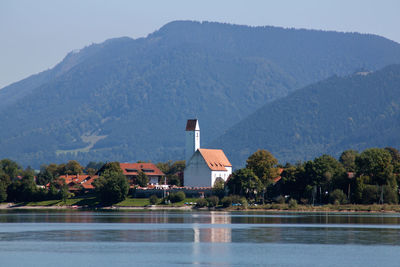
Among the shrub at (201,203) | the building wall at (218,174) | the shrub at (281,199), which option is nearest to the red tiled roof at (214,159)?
the building wall at (218,174)

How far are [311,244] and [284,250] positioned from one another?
464cm

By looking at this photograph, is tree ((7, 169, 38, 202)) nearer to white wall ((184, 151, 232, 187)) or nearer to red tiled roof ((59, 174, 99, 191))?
red tiled roof ((59, 174, 99, 191))

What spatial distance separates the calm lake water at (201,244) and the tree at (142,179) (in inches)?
2976

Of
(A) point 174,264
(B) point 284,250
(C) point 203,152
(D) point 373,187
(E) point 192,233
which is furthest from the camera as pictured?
(C) point 203,152

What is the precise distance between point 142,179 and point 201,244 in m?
101

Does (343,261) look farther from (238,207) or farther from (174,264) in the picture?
(238,207)

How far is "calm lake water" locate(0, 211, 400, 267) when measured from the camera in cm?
5334

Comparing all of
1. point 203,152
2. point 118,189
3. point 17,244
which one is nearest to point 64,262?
point 17,244

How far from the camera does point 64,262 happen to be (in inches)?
2063

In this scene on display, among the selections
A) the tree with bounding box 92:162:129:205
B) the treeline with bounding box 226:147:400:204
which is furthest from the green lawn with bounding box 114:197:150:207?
the treeline with bounding box 226:147:400:204

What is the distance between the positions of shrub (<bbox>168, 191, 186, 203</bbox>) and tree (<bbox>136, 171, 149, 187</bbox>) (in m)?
17.3

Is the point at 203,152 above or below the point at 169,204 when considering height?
above

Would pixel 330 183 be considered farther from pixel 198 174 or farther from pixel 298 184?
pixel 198 174

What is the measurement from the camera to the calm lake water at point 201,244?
53.3 m
